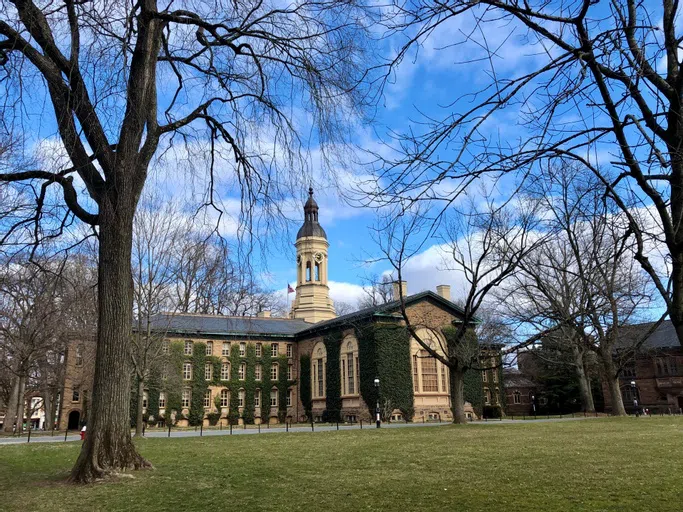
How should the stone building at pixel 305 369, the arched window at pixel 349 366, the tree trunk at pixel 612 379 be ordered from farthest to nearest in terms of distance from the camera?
the arched window at pixel 349 366
the stone building at pixel 305 369
the tree trunk at pixel 612 379

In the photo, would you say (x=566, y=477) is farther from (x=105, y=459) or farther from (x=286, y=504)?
(x=105, y=459)

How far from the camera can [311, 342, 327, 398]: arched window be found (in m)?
45.9

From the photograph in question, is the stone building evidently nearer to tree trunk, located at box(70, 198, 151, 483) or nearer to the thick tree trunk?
the thick tree trunk

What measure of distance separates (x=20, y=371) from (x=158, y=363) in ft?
25.2

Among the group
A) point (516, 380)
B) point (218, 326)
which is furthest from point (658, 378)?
Answer: point (218, 326)

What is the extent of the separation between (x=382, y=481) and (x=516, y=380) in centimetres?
6020

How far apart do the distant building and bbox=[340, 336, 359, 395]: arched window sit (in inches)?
982

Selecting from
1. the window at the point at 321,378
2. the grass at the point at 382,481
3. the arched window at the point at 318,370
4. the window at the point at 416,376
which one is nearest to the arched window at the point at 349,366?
the arched window at the point at 318,370

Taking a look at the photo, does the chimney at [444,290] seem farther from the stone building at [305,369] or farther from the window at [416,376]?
the window at [416,376]

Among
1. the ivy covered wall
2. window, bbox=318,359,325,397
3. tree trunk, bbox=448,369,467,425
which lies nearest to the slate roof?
the ivy covered wall

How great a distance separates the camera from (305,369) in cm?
4912

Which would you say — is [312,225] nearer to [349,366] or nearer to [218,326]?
[218,326]

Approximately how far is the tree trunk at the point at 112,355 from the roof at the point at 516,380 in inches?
2293

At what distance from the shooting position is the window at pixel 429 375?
134 feet
